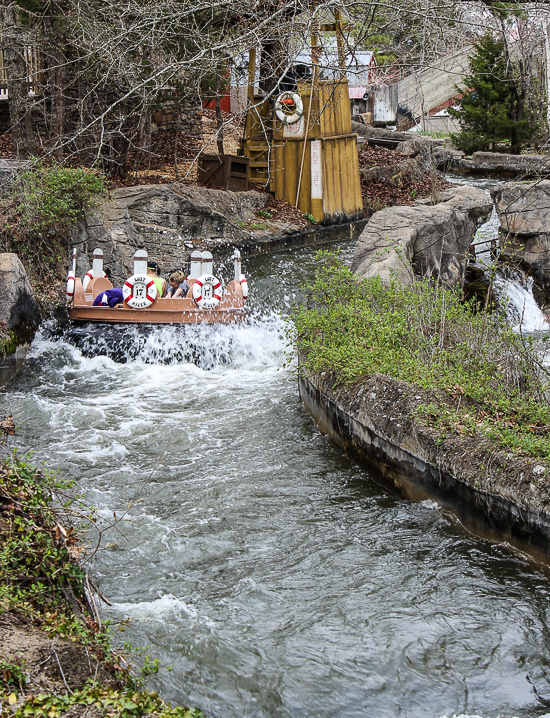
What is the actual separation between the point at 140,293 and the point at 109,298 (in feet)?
2.15

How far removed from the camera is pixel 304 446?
7.59 meters

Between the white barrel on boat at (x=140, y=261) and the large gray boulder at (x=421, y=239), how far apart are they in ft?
10.6

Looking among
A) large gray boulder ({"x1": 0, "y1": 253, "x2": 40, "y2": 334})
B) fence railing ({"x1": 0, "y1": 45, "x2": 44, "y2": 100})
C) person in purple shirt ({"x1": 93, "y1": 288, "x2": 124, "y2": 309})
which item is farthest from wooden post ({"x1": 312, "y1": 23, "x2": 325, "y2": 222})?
large gray boulder ({"x1": 0, "y1": 253, "x2": 40, "y2": 334})

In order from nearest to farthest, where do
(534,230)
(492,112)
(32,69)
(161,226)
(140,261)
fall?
(140,261) < (534,230) < (161,226) < (32,69) < (492,112)

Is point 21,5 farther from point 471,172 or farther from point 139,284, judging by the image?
point 471,172

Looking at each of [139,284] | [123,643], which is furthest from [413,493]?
[139,284]

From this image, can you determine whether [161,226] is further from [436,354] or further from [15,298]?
[436,354]

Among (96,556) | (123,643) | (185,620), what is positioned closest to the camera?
(123,643)

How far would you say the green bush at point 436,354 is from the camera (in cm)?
603

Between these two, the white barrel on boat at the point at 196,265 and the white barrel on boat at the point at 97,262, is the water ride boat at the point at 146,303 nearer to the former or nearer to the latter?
the white barrel on boat at the point at 196,265

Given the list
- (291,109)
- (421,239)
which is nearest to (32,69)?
(291,109)

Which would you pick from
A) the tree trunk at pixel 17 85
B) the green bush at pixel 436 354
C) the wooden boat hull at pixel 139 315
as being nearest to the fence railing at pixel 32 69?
the tree trunk at pixel 17 85

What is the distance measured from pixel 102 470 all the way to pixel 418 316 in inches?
146

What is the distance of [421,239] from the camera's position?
13.0 meters
